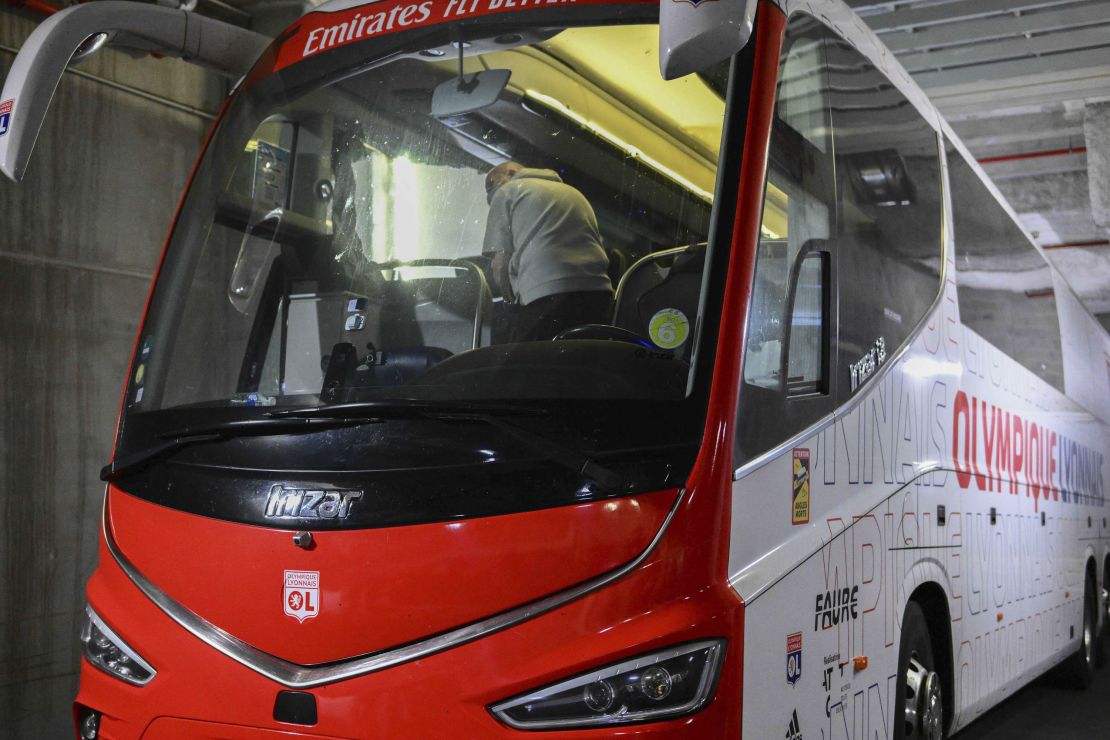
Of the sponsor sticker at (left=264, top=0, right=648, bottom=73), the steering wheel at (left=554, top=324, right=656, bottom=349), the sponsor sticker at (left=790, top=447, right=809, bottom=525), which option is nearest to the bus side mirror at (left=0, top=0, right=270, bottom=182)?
the sponsor sticker at (left=264, top=0, right=648, bottom=73)

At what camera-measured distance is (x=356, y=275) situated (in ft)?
11.5

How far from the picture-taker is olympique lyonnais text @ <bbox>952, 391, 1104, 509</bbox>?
4.85 meters

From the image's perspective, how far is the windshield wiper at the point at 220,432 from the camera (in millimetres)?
2934

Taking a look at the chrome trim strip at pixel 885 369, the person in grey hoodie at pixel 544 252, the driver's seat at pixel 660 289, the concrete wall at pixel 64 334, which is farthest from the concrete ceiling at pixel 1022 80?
the driver's seat at pixel 660 289

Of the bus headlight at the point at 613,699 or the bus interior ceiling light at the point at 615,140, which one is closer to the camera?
the bus headlight at the point at 613,699

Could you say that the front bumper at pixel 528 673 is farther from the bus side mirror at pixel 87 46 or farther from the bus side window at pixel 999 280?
the bus side window at pixel 999 280

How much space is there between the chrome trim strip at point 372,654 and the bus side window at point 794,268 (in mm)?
464

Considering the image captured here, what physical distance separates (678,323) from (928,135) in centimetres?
230

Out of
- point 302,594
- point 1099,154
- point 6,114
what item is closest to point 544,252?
point 302,594

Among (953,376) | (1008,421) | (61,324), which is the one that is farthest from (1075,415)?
(61,324)

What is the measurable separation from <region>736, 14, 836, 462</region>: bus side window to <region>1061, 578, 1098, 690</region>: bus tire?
221 inches

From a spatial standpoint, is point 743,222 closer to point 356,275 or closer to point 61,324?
point 356,275

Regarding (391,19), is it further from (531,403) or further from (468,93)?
(531,403)

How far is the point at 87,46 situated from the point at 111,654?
188cm
